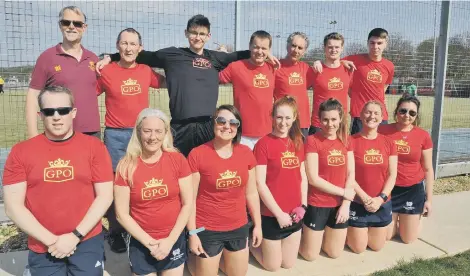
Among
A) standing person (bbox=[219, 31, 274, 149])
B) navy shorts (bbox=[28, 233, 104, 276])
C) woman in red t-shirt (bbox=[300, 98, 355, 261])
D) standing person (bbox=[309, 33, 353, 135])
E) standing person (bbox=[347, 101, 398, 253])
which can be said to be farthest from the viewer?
standing person (bbox=[309, 33, 353, 135])

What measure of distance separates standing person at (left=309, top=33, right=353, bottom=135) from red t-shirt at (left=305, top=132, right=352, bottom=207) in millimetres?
830

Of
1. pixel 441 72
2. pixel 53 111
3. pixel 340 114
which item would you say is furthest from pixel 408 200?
pixel 53 111

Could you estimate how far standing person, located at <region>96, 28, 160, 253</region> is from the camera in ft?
13.3

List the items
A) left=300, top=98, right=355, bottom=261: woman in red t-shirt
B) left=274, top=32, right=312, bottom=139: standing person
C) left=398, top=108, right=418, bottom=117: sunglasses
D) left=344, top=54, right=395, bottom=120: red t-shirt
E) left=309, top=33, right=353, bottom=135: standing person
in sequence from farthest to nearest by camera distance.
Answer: left=344, top=54, right=395, bottom=120: red t-shirt
left=309, top=33, right=353, bottom=135: standing person
left=274, top=32, right=312, bottom=139: standing person
left=398, top=108, right=418, bottom=117: sunglasses
left=300, top=98, right=355, bottom=261: woman in red t-shirt

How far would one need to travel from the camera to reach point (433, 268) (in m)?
3.94

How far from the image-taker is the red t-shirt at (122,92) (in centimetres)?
406

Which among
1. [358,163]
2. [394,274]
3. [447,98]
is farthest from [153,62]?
[447,98]

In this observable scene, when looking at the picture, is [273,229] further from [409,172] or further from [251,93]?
[409,172]

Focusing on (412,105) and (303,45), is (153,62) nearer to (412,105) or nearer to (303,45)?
(303,45)

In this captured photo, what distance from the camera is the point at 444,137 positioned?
10891 mm

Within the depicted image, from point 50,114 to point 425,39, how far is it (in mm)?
7225

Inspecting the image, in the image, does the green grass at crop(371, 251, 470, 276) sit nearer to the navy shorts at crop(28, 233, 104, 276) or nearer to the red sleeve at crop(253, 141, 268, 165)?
the red sleeve at crop(253, 141, 268, 165)

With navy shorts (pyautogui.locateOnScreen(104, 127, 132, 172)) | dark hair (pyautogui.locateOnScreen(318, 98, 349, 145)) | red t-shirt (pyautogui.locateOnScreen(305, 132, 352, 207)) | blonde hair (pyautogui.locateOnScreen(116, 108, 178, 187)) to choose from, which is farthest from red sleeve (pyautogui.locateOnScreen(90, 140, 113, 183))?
dark hair (pyautogui.locateOnScreen(318, 98, 349, 145))

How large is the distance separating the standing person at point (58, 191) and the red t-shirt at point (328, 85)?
2.98m
